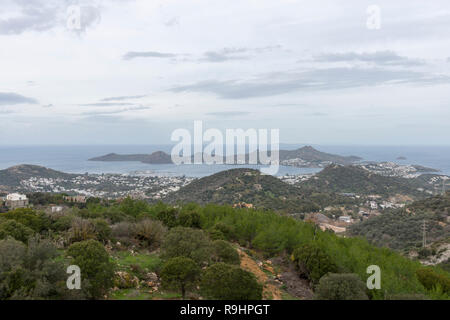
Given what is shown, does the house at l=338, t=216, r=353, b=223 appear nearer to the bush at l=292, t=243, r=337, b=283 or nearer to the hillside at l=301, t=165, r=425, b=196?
the hillside at l=301, t=165, r=425, b=196

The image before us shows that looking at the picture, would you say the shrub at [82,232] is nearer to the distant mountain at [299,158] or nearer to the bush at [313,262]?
the bush at [313,262]

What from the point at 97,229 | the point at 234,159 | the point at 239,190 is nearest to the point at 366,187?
the point at 239,190

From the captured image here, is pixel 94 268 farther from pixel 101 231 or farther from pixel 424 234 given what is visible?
pixel 424 234

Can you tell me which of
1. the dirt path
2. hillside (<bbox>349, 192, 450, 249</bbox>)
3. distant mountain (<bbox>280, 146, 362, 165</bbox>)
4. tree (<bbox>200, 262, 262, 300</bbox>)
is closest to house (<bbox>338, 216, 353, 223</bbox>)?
hillside (<bbox>349, 192, 450, 249</bbox>)

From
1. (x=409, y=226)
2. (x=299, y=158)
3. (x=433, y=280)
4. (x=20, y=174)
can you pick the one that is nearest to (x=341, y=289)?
(x=433, y=280)
